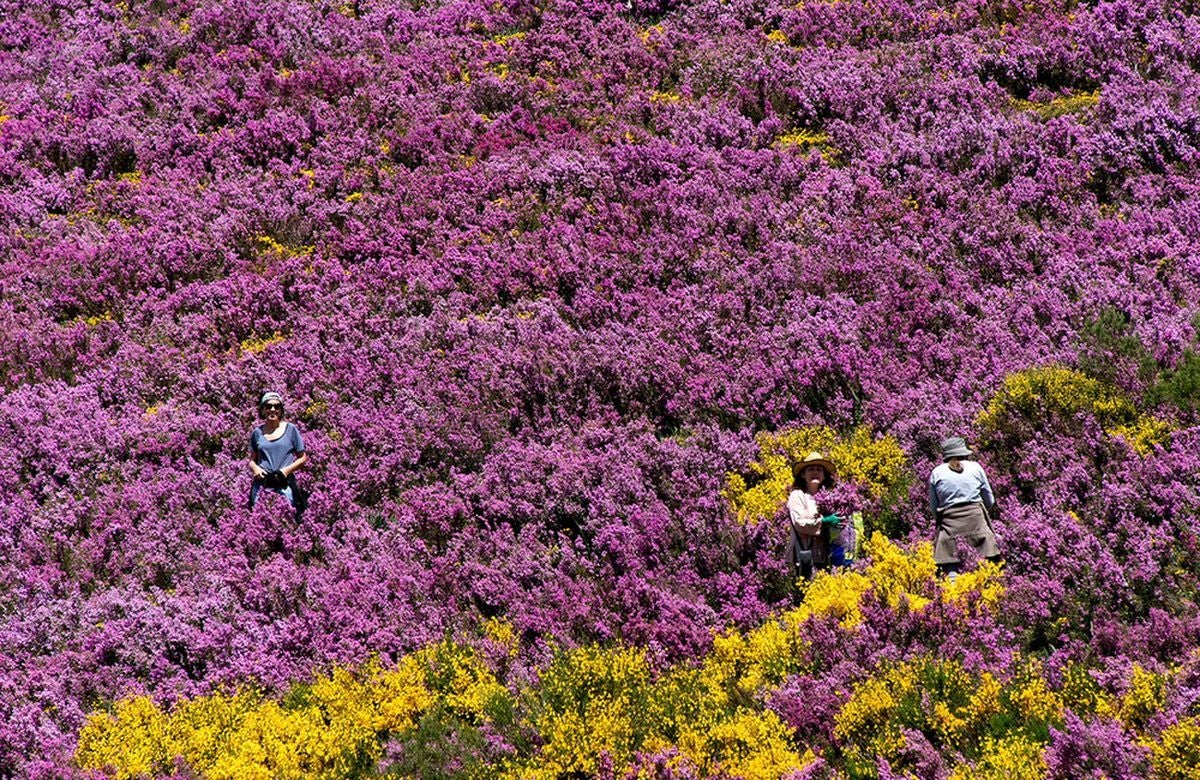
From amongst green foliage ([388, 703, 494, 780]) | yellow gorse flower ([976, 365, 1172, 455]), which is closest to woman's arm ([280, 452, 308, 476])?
green foliage ([388, 703, 494, 780])

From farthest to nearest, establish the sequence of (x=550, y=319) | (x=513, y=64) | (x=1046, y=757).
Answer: (x=513, y=64), (x=550, y=319), (x=1046, y=757)

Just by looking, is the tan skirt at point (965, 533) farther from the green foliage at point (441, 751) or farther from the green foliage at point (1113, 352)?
the green foliage at point (441, 751)

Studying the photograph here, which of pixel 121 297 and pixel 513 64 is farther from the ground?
pixel 513 64

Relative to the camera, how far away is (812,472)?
994 cm

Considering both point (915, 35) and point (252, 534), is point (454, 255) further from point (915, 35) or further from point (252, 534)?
point (915, 35)

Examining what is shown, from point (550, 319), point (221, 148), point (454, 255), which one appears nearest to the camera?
point (550, 319)

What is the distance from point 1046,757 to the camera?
22.7 ft

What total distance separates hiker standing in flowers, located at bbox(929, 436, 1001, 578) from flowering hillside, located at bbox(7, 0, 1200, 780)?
0.31 meters

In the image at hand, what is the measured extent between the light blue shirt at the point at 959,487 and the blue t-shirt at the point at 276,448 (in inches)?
263

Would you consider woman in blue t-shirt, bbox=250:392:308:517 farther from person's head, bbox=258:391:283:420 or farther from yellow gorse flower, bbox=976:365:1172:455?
yellow gorse flower, bbox=976:365:1172:455

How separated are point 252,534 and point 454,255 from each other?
17.4 feet

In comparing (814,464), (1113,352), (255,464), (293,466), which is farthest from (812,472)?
(255,464)

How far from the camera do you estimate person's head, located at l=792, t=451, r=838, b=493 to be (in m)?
9.84

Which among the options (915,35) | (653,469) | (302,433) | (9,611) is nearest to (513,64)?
(915,35)
